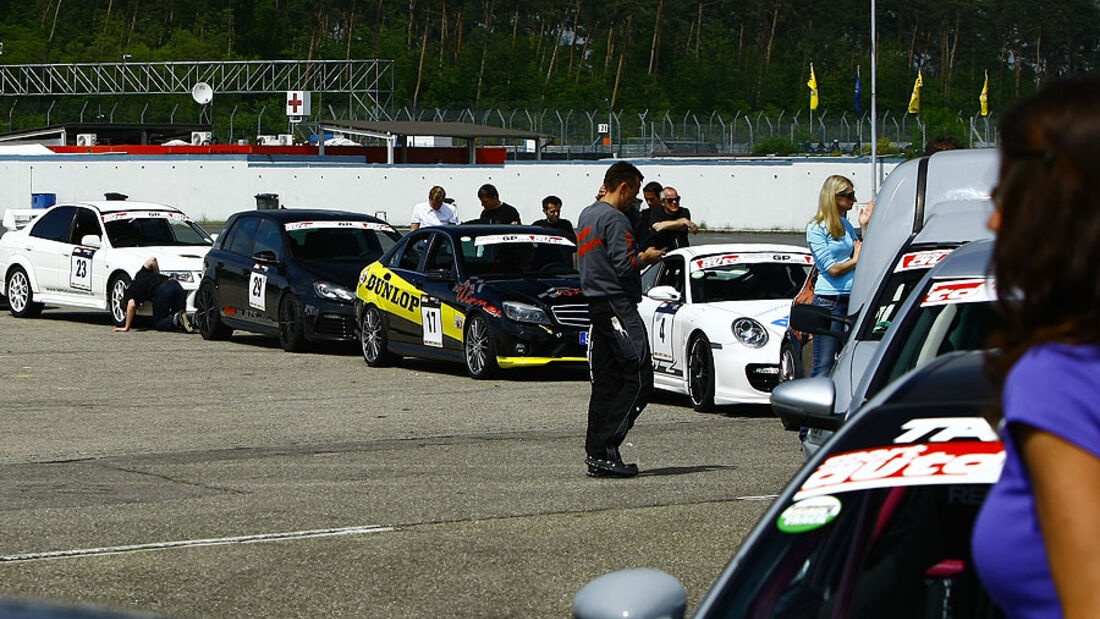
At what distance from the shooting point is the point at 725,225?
47.8 m

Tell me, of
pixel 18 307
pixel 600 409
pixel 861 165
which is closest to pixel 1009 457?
pixel 600 409

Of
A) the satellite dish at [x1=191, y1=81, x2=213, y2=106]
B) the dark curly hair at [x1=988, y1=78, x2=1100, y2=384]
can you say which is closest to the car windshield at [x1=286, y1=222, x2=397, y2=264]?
the dark curly hair at [x1=988, y1=78, x2=1100, y2=384]

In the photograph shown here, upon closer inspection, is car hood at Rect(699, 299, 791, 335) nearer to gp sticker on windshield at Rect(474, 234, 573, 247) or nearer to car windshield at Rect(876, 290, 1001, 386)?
gp sticker on windshield at Rect(474, 234, 573, 247)

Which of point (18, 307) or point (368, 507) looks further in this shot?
point (18, 307)

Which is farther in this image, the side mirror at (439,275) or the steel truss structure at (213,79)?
the steel truss structure at (213,79)

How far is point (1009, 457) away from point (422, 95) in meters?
114

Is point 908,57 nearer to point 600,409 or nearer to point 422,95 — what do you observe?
point 422,95

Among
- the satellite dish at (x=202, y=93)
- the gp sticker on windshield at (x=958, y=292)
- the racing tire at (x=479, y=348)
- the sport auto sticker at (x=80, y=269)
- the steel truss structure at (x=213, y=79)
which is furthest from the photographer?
the steel truss structure at (x=213, y=79)

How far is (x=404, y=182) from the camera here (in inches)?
1972

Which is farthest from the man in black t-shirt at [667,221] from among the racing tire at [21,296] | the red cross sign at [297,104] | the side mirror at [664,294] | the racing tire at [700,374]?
the red cross sign at [297,104]

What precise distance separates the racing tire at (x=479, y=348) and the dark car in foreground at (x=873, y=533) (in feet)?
41.4

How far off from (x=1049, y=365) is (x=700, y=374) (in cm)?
1171

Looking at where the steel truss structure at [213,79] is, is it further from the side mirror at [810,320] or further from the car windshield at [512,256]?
the side mirror at [810,320]

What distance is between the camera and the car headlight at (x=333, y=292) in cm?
1850
